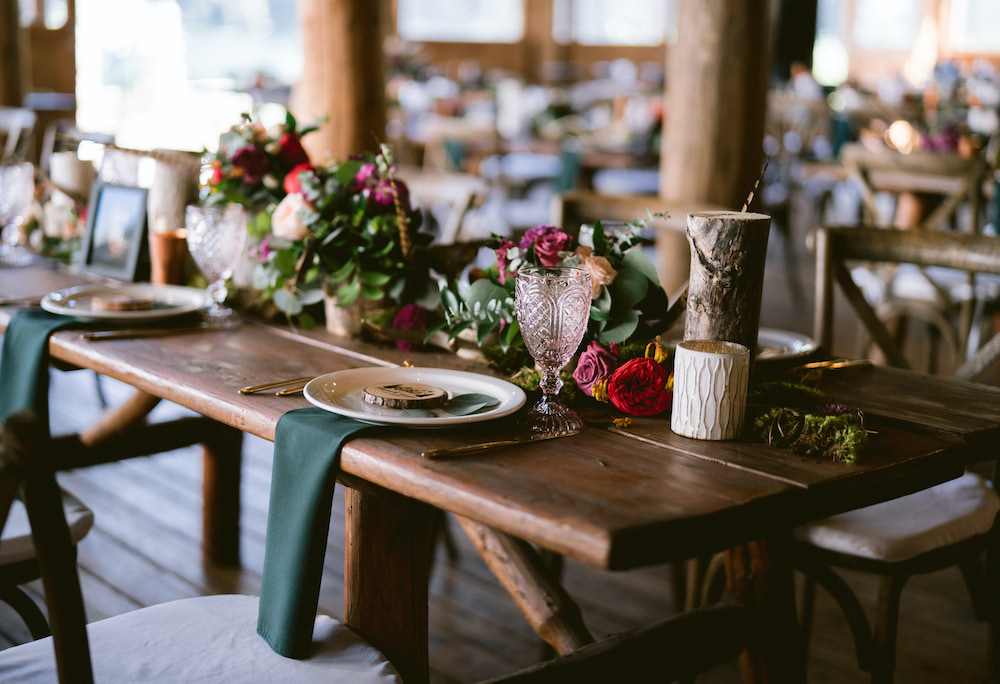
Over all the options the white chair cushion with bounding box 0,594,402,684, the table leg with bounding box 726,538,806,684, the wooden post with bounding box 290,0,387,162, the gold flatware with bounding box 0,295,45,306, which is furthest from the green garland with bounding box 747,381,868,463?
the wooden post with bounding box 290,0,387,162

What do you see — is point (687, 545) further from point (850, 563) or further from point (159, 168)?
point (159, 168)

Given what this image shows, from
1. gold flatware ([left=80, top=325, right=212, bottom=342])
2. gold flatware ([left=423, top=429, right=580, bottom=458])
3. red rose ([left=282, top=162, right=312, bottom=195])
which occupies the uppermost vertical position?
red rose ([left=282, top=162, right=312, bottom=195])

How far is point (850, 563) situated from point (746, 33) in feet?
6.43

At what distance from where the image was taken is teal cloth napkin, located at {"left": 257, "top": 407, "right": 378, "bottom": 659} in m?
1.13

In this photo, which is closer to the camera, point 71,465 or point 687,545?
point 687,545

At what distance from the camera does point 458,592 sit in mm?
2363

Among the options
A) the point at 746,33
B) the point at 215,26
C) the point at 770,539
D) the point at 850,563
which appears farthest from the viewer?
the point at 215,26

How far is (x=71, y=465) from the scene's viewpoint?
2.05 meters

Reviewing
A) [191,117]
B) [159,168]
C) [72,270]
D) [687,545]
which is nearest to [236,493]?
[72,270]

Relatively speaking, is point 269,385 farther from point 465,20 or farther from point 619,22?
point 619,22

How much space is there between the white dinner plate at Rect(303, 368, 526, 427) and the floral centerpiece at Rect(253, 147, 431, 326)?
0.31 metres

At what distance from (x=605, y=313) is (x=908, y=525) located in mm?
685

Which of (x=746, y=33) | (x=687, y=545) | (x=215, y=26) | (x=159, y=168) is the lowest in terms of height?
(x=687, y=545)

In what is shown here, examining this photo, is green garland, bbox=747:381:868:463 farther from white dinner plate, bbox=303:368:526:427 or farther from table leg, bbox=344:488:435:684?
table leg, bbox=344:488:435:684
